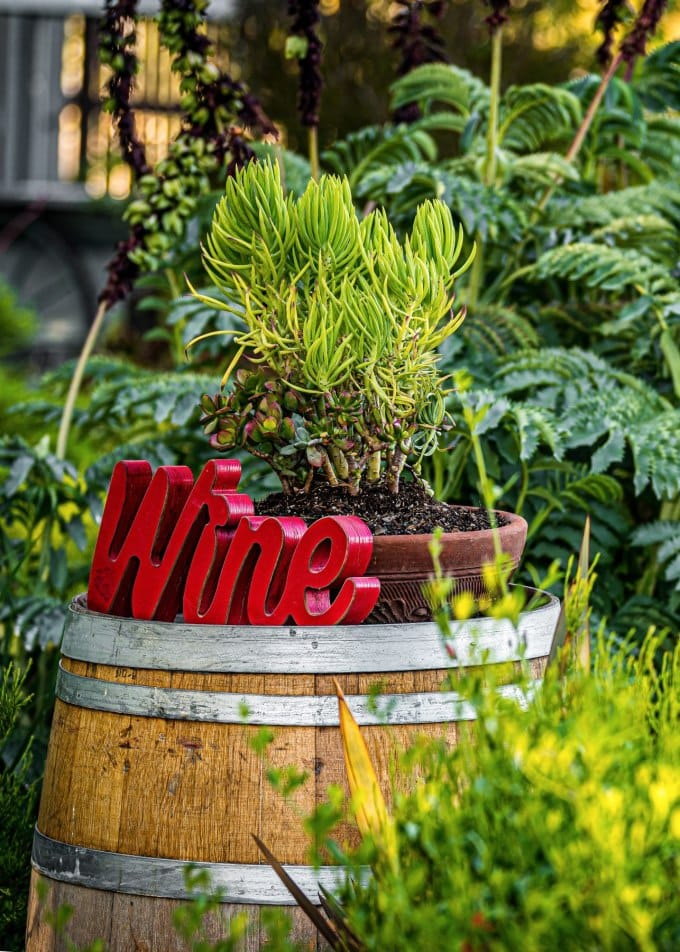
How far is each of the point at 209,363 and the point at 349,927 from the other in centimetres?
316

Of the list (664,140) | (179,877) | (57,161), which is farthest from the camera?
(57,161)

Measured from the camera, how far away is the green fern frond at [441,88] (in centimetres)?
341

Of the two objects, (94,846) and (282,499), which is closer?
(94,846)

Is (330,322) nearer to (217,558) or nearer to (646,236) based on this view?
(217,558)

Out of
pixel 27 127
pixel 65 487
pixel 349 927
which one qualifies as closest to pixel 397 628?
pixel 349 927

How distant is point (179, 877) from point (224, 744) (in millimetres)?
184

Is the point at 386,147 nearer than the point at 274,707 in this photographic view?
No

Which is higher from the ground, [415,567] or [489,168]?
[489,168]

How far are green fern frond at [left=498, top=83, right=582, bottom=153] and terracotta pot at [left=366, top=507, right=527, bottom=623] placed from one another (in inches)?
78.3

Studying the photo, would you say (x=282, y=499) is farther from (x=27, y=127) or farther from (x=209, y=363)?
(x=27, y=127)

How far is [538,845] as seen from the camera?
109 cm

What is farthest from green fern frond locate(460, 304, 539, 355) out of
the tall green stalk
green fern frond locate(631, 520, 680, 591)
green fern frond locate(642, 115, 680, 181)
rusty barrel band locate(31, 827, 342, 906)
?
rusty barrel band locate(31, 827, 342, 906)

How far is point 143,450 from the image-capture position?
309 centimetres

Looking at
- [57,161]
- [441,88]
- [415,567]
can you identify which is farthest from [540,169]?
[57,161]
